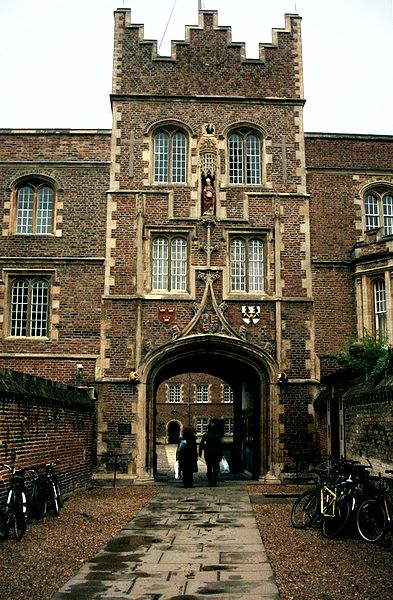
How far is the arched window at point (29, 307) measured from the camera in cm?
2130

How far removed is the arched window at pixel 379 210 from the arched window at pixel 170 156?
6.15m

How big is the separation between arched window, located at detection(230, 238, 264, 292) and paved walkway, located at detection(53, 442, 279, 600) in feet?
28.8

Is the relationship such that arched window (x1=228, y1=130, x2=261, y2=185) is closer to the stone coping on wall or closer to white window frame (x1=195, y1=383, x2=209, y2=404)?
the stone coping on wall

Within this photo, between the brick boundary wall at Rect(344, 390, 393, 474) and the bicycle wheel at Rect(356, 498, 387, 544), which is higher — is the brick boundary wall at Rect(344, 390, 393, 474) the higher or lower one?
the higher one

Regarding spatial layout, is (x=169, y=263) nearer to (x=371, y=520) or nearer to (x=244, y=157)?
(x=244, y=157)

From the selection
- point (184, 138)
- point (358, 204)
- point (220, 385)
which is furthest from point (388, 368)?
point (220, 385)

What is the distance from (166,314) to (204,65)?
27.5 feet

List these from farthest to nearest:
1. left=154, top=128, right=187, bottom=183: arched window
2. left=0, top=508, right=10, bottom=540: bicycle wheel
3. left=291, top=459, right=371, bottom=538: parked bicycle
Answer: left=154, top=128, right=187, bottom=183: arched window → left=291, top=459, right=371, bottom=538: parked bicycle → left=0, top=508, right=10, bottom=540: bicycle wheel

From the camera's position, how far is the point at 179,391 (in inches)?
2271

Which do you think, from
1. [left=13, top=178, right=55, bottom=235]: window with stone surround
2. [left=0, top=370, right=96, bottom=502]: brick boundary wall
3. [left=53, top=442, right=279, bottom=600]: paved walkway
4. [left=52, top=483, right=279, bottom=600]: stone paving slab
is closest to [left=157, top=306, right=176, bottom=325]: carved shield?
[left=0, top=370, right=96, bottom=502]: brick boundary wall

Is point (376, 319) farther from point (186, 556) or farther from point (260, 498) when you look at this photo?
point (186, 556)

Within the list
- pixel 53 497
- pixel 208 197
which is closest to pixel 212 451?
pixel 53 497

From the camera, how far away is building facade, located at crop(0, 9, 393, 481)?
20.8 metres

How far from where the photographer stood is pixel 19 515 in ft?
33.3
